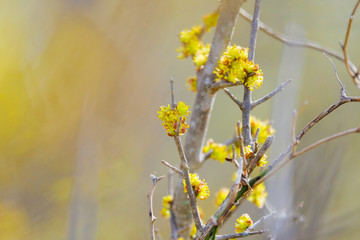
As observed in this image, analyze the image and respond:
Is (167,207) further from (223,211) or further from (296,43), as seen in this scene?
(296,43)

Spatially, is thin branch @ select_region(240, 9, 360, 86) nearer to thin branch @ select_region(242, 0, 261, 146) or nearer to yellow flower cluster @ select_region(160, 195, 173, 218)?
thin branch @ select_region(242, 0, 261, 146)

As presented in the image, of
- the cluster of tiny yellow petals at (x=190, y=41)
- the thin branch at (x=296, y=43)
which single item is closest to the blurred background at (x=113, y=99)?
the thin branch at (x=296, y=43)

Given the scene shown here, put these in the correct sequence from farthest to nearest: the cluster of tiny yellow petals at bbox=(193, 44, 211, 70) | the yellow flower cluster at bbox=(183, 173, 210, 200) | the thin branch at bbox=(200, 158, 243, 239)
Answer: the cluster of tiny yellow petals at bbox=(193, 44, 211, 70) → the yellow flower cluster at bbox=(183, 173, 210, 200) → the thin branch at bbox=(200, 158, 243, 239)

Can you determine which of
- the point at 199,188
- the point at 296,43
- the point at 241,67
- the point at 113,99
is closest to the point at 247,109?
the point at 241,67

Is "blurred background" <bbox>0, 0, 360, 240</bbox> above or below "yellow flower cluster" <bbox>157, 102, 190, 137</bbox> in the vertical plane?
above

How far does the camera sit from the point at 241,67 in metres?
0.68

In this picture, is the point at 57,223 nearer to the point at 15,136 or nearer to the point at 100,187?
the point at 100,187

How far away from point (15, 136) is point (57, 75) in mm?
463

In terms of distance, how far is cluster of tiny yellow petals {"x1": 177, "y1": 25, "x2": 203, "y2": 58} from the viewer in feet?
2.75

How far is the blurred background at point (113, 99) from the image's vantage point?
181 centimetres

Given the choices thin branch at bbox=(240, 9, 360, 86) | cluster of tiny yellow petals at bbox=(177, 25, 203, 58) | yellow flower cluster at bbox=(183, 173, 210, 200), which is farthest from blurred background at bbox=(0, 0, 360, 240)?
yellow flower cluster at bbox=(183, 173, 210, 200)

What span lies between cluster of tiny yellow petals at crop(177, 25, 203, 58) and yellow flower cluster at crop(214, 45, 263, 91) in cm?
Result: 16

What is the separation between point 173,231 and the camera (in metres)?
0.83

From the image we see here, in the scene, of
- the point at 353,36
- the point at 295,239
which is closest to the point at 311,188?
the point at 295,239
